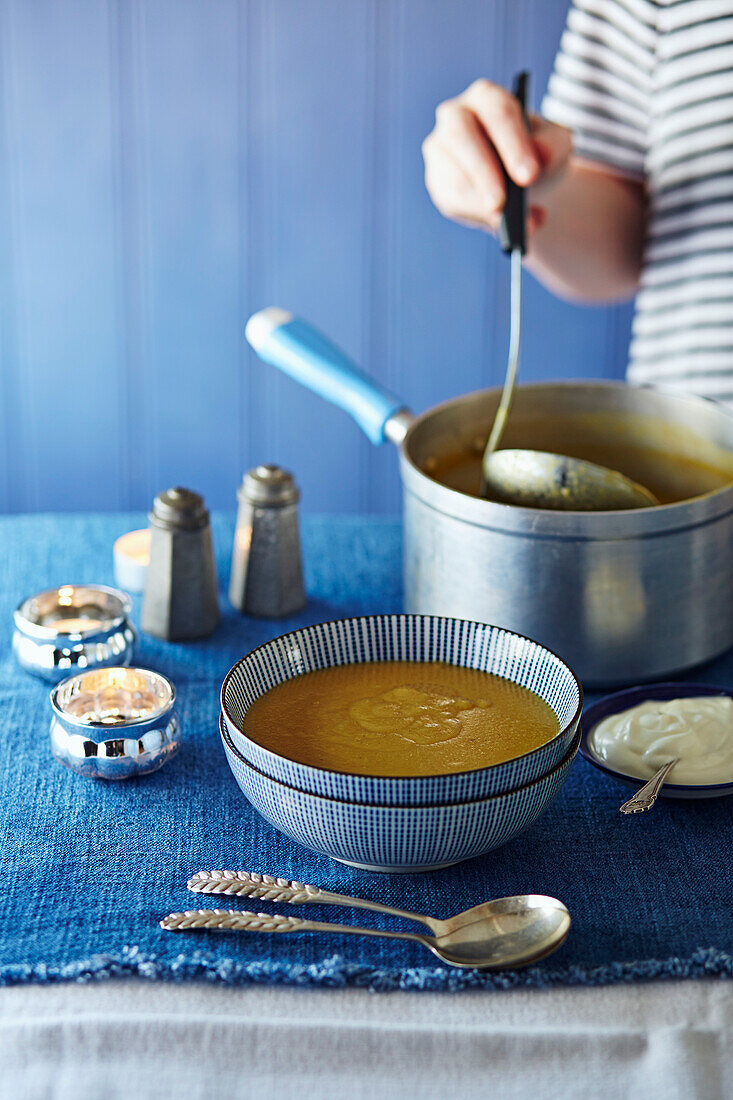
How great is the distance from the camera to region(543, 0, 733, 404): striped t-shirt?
135 centimetres

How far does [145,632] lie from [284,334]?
0.31 metres

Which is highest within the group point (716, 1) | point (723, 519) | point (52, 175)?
point (716, 1)

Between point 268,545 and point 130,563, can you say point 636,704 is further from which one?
point 130,563

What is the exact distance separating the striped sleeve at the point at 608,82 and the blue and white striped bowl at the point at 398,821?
1114 millimetres

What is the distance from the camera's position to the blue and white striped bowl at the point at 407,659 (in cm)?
58

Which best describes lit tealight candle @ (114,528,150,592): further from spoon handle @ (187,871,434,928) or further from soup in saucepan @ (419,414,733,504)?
spoon handle @ (187,871,434,928)

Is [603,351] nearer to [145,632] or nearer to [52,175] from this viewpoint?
[52,175]

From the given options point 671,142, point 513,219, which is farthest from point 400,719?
point 671,142

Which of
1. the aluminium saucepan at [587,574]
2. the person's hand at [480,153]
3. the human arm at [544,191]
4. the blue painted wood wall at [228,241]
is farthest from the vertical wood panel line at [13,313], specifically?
the aluminium saucepan at [587,574]

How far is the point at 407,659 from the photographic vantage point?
767mm

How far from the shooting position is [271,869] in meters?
0.67

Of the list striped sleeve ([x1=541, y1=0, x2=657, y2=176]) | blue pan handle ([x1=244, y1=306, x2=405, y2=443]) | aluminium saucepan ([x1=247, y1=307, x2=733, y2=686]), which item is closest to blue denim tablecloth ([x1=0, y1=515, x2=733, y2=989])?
aluminium saucepan ([x1=247, y1=307, x2=733, y2=686])

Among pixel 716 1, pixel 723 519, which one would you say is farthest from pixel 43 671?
pixel 716 1

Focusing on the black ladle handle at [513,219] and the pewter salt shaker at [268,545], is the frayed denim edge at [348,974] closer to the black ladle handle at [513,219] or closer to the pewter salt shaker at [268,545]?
the pewter salt shaker at [268,545]
